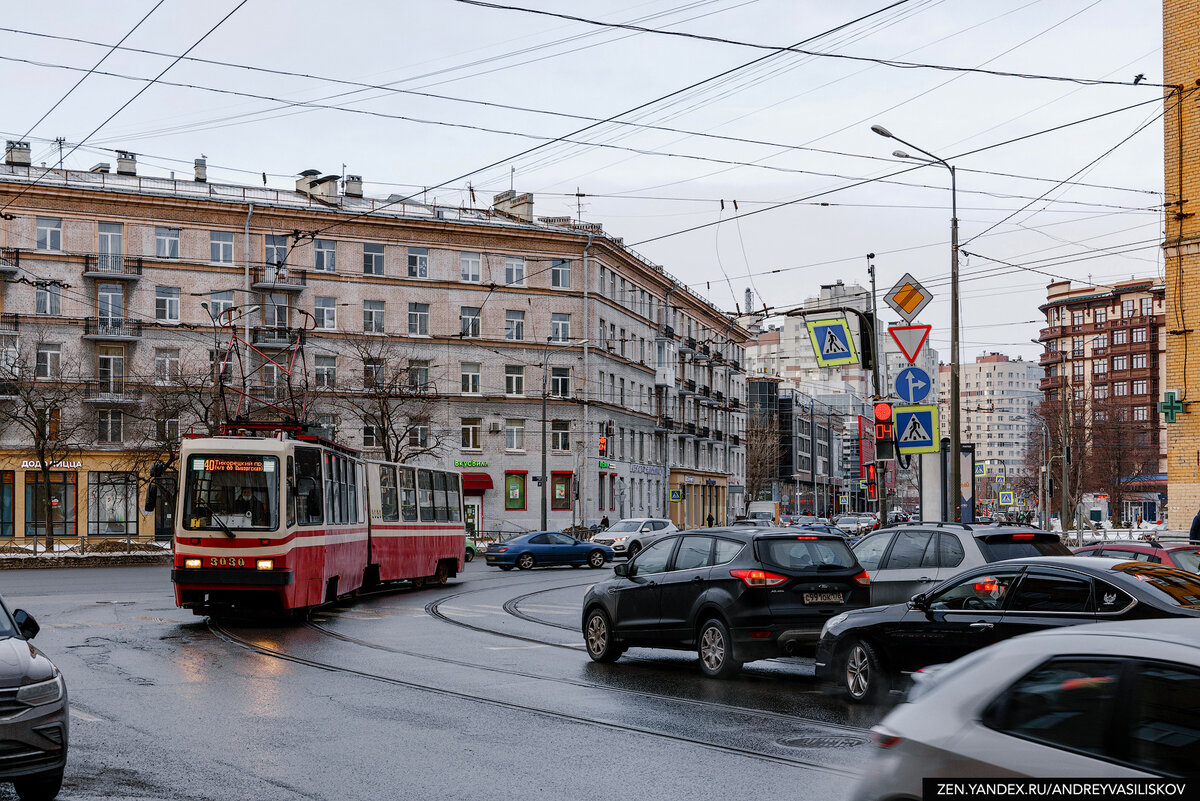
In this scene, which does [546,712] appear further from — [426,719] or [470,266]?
[470,266]

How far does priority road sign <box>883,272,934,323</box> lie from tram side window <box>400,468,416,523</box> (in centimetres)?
1211

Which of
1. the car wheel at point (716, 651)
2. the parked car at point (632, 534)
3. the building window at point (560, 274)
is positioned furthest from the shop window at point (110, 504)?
the car wheel at point (716, 651)

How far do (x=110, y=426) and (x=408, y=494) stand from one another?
35.0m

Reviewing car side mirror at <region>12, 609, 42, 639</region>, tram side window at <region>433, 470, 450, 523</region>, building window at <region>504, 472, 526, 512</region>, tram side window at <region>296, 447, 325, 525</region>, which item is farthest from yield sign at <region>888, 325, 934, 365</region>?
building window at <region>504, 472, 526, 512</region>

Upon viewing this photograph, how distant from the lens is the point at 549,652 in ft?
53.4

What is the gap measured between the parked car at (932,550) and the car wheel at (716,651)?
8.91 feet

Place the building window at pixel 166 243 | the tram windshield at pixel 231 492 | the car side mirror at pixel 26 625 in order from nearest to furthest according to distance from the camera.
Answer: the car side mirror at pixel 26 625, the tram windshield at pixel 231 492, the building window at pixel 166 243

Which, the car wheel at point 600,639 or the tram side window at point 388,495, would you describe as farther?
the tram side window at point 388,495

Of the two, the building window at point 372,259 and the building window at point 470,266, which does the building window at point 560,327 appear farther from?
the building window at point 372,259

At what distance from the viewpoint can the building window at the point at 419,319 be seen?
63781 millimetres

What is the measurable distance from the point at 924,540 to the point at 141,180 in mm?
54005

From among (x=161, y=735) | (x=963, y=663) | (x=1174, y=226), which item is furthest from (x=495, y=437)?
(x=963, y=663)

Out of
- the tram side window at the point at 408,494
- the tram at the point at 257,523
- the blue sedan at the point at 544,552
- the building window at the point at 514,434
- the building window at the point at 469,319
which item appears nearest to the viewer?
the tram at the point at 257,523

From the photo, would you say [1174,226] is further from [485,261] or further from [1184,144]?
[485,261]
